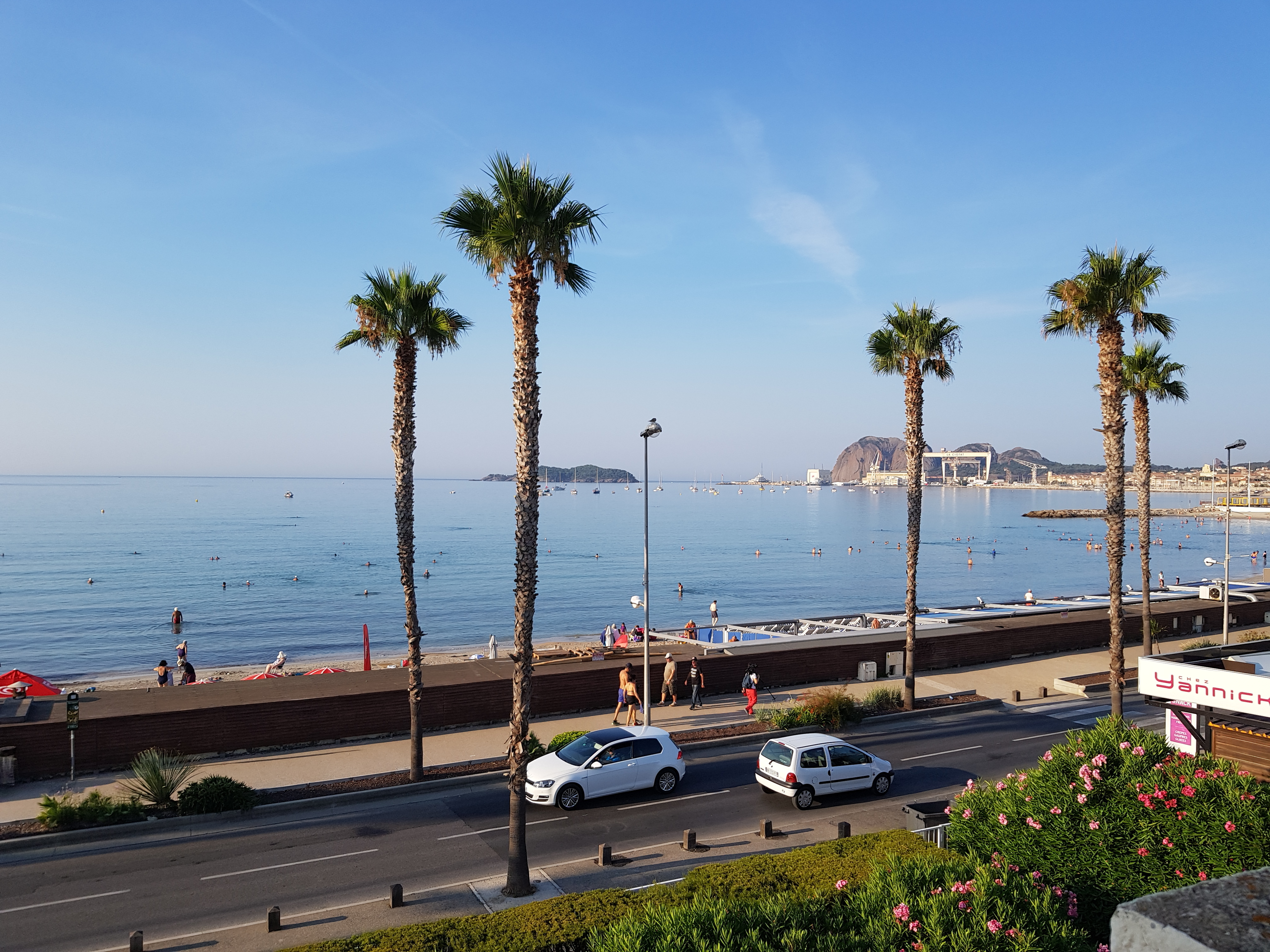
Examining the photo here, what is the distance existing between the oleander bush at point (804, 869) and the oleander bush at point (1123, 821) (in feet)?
3.20

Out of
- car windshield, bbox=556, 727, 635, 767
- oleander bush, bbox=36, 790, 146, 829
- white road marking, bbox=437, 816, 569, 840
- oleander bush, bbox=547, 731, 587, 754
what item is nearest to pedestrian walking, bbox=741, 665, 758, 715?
oleander bush, bbox=547, 731, 587, 754

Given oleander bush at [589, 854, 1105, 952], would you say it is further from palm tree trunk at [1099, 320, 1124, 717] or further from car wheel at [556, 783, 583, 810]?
palm tree trunk at [1099, 320, 1124, 717]

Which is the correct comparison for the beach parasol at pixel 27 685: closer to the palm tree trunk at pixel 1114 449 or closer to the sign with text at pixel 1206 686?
the sign with text at pixel 1206 686

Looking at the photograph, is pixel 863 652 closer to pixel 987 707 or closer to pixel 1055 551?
pixel 987 707

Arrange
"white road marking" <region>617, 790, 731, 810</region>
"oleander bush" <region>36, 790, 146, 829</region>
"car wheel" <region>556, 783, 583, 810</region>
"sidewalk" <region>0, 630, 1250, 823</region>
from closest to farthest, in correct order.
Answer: "oleander bush" <region>36, 790, 146, 829</region> < "car wheel" <region>556, 783, 583, 810</region> < "white road marking" <region>617, 790, 731, 810</region> < "sidewalk" <region>0, 630, 1250, 823</region>

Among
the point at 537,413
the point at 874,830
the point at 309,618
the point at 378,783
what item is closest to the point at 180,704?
the point at 378,783

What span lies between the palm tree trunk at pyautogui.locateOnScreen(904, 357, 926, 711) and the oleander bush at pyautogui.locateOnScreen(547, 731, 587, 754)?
12202 millimetres

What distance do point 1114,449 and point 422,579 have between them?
75.2m

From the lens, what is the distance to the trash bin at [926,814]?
14.9 m

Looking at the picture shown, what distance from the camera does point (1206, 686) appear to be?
40.4 feet

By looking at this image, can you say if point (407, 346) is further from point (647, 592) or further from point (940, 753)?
point (940, 753)

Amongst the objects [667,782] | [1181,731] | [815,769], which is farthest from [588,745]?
[1181,731]

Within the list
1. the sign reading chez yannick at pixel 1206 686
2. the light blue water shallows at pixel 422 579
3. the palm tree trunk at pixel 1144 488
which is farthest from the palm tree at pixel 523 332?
the light blue water shallows at pixel 422 579

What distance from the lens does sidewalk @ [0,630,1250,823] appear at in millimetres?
19672
